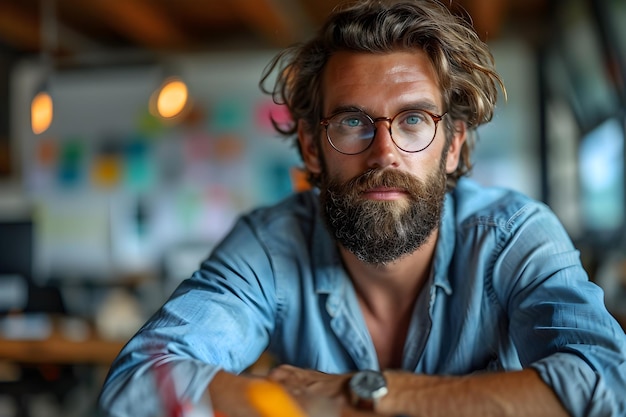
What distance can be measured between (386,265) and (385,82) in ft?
1.31

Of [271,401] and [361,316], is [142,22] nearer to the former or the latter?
[361,316]

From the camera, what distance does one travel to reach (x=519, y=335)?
1.34m

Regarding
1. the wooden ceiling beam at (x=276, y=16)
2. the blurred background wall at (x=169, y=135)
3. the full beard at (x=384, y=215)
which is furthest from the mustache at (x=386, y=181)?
the blurred background wall at (x=169, y=135)

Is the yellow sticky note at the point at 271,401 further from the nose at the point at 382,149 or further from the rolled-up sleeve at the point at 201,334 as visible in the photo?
the nose at the point at 382,149

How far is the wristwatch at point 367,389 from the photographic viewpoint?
43.2 inches

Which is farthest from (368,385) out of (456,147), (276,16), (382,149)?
(276,16)

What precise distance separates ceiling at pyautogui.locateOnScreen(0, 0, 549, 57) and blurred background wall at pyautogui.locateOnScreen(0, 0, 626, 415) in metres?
0.01

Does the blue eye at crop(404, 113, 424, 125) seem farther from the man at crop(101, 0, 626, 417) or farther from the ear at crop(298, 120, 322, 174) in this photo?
the ear at crop(298, 120, 322, 174)

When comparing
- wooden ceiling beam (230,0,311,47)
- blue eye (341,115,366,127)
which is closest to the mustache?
blue eye (341,115,366,127)

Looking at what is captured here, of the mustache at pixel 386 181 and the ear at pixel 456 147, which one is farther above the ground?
the ear at pixel 456 147

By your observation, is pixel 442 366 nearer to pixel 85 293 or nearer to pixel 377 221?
pixel 377 221

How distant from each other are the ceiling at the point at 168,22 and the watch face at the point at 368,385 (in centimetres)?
324

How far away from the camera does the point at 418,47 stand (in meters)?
1.51

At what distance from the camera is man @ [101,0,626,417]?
1251mm
